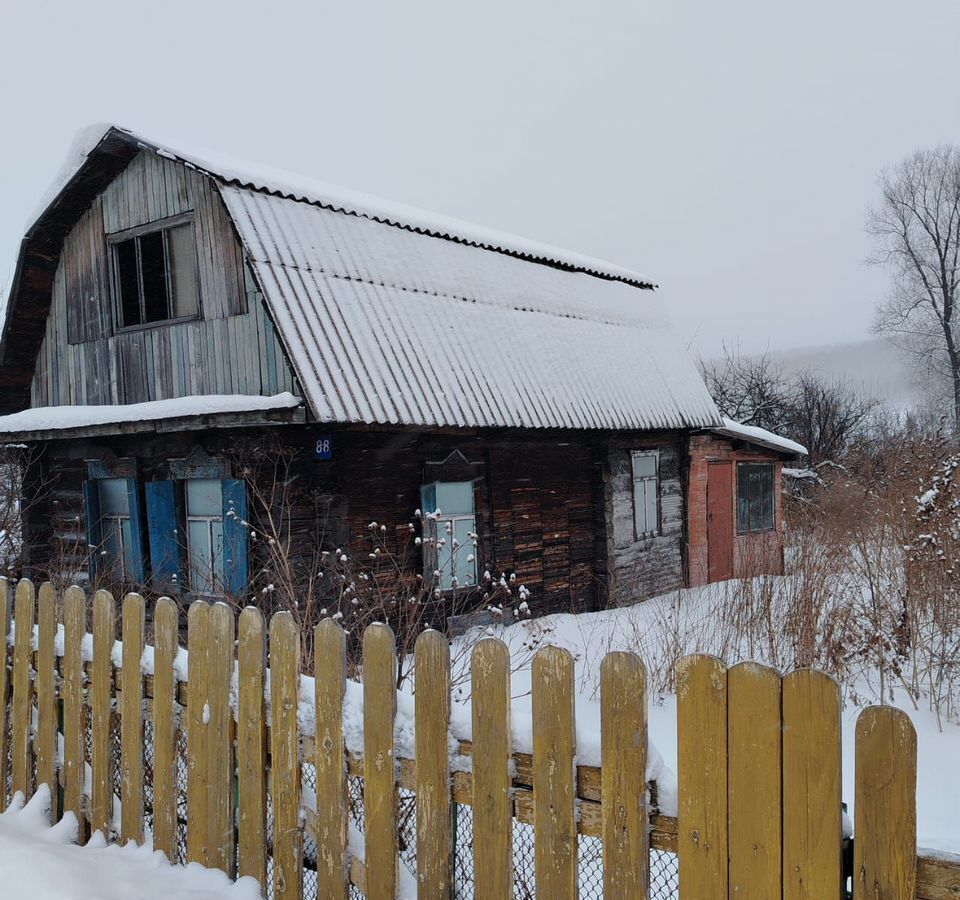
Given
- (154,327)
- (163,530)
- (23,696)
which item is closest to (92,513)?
(163,530)

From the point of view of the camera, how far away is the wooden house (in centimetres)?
832

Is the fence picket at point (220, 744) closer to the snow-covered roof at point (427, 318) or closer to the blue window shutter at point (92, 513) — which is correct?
the snow-covered roof at point (427, 318)

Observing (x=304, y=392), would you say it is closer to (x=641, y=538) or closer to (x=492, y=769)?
(x=492, y=769)

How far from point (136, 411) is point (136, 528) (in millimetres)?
1766

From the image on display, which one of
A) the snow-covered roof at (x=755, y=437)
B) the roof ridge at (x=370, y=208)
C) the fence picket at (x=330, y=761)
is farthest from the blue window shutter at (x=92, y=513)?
the snow-covered roof at (x=755, y=437)

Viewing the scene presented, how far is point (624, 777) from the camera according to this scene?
2016 mm

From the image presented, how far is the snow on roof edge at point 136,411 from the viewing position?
7.81 metres

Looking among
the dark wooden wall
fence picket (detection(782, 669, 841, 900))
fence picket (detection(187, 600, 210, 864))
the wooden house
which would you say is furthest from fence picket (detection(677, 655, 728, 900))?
the dark wooden wall

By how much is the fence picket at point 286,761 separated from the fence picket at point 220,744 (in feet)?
0.82

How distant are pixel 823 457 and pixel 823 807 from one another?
27.1m

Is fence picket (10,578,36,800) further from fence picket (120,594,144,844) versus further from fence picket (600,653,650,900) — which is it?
fence picket (600,653,650,900)

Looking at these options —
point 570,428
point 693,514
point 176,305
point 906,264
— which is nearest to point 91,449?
point 176,305

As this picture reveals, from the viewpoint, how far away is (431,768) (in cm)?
239

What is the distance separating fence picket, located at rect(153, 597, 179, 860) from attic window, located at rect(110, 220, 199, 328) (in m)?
6.48
